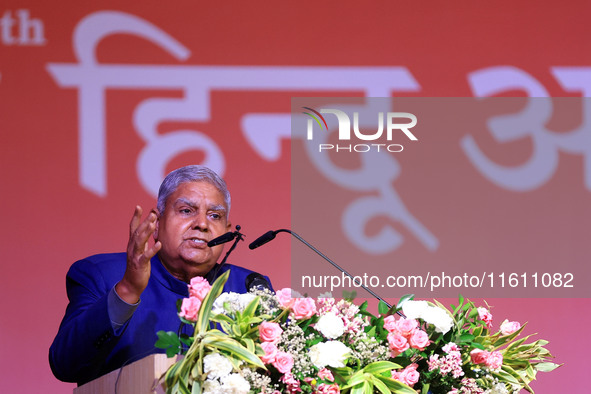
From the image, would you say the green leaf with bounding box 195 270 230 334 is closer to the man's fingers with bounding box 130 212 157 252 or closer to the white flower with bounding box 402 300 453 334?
the man's fingers with bounding box 130 212 157 252

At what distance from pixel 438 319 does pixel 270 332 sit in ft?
1.64

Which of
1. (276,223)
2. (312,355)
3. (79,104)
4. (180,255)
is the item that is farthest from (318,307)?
(79,104)

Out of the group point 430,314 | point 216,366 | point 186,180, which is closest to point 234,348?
point 216,366

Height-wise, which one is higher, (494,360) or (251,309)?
(251,309)

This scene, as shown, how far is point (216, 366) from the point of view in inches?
77.1

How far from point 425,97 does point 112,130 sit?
1791mm

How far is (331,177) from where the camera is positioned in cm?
480

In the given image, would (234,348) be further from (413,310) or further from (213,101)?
(213,101)

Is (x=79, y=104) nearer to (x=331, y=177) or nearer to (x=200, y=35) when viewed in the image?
(x=200, y=35)

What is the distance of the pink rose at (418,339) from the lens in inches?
86.1

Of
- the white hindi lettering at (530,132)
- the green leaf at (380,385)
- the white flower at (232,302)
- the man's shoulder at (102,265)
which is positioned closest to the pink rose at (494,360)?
the green leaf at (380,385)

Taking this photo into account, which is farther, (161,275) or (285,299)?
(161,275)

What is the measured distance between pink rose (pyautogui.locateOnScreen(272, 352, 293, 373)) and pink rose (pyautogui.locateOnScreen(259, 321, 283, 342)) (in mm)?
42

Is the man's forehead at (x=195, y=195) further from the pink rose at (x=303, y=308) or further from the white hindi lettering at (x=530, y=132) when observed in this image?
the white hindi lettering at (x=530, y=132)
